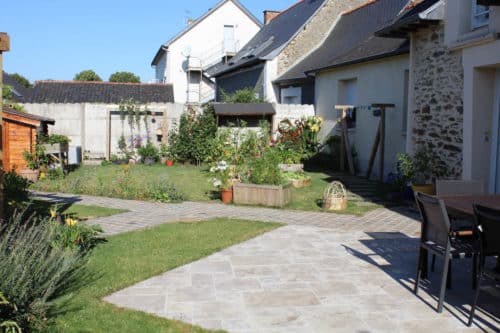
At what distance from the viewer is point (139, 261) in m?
5.76

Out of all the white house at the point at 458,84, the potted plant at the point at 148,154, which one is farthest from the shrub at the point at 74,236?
the potted plant at the point at 148,154

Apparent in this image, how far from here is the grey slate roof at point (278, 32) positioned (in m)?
20.8

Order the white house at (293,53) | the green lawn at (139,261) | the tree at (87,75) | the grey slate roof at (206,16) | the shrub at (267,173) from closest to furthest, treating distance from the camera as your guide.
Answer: the green lawn at (139,261), the shrub at (267,173), the white house at (293,53), the grey slate roof at (206,16), the tree at (87,75)

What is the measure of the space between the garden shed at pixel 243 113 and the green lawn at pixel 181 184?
2.44m

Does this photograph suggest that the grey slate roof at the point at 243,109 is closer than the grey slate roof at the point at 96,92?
Yes

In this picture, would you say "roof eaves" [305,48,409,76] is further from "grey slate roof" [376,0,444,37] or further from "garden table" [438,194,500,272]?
"garden table" [438,194,500,272]

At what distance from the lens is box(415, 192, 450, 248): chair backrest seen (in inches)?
168

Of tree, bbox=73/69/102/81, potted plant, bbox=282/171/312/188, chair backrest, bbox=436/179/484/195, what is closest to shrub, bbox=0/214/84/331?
chair backrest, bbox=436/179/484/195

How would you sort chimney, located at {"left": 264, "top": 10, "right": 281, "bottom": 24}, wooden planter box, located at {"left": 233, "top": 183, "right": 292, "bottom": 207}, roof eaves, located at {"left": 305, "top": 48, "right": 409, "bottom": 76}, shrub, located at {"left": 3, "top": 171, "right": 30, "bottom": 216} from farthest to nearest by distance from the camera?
chimney, located at {"left": 264, "top": 10, "right": 281, "bottom": 24}
roof eaves, located at {"left": 305, "top": 48, "right": 409, "bottom": 76}
wooden planter box, located at {"left": 233, "top": 183, "right": 292, "bottom": 207}
shrub, located at {"left": 3, "top": 171, "right": 30, "bottom": 216}

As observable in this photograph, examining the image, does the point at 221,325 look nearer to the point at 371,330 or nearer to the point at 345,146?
the point at 371,330

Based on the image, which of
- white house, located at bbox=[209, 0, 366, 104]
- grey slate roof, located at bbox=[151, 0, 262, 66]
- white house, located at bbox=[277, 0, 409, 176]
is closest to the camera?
white house, located at bbox=[277, 0, 409, 176]

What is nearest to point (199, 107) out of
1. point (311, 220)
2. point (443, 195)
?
point (311, 220)

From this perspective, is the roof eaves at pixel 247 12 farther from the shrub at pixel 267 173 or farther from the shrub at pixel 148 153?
the shrub at pixel 267 173

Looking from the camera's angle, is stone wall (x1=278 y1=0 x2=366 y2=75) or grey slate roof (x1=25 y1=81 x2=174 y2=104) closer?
stone wall (x1=278 y1=0 x2=366 y2=75)
